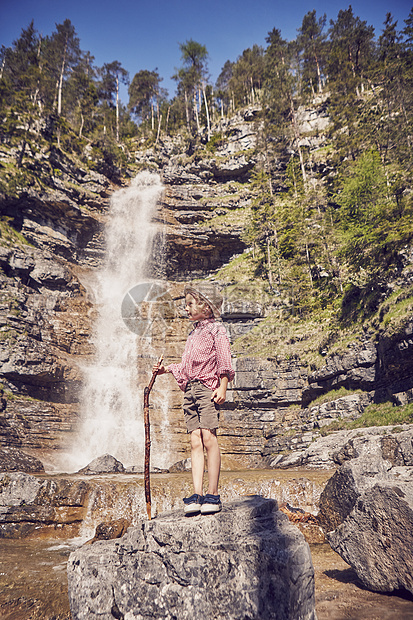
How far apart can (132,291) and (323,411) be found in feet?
67.7

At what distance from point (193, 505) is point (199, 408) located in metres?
0.90

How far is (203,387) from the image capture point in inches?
147

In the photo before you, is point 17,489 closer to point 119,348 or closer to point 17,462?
point 17,462

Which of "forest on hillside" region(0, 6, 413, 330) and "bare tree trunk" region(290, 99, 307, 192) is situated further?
"bare tree trunk" region(290, 99, 307, 192)

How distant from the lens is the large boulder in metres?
2.73

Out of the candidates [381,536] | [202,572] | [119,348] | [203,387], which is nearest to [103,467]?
[119,348]

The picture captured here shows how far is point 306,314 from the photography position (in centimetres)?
2420

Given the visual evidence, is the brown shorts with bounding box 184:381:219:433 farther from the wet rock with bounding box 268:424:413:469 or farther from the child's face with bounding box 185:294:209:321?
the wet rock with bounding box 268:424:413:469

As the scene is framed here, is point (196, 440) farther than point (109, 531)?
No

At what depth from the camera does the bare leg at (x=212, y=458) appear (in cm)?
348

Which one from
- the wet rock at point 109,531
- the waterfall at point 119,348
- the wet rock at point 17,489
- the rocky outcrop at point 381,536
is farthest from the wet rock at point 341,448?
the wet rock at point 17,489

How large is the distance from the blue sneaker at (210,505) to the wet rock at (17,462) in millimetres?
13486

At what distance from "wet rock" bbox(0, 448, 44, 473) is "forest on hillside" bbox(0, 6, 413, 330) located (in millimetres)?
Answer: 16886

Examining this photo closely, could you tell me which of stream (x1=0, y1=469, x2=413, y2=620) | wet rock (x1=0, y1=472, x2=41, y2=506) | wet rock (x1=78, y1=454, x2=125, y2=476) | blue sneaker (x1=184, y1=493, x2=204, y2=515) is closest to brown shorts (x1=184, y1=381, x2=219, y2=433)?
blue sneaker (x1=184, y1=493, x2=204, y2=515)
